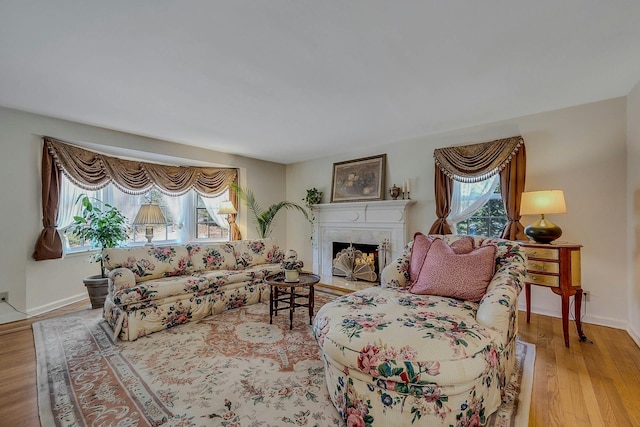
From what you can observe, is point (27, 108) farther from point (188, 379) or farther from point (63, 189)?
point (188, 379)

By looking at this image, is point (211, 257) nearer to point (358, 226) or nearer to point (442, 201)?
point (358, 226)

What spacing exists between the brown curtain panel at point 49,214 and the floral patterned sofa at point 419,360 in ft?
11.4

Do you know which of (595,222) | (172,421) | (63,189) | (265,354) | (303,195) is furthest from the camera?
(303,195)

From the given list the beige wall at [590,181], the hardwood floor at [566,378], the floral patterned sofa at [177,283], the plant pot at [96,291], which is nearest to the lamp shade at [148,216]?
the floral patterned sofa at [177,283]

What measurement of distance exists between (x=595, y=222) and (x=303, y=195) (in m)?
4.23

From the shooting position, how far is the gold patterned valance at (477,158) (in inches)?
127

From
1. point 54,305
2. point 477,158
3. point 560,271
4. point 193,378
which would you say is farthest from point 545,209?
point 54,305

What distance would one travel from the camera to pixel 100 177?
3.73 m

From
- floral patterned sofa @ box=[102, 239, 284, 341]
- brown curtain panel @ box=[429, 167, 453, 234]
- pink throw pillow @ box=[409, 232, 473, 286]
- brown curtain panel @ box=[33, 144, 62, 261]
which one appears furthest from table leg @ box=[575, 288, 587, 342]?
brown curtain panel @ box=[33, 144, 62, 261]

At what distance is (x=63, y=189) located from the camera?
12.0ft

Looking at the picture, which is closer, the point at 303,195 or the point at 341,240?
the point at 341,240

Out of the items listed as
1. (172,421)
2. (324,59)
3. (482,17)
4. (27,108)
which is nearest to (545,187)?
(482,17)

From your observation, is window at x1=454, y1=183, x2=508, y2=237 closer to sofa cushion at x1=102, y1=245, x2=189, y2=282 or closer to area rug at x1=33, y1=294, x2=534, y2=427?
area rug at x1=33, y1=294, x2=534, y2=427

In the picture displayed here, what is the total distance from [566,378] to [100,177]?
527 centimetres
